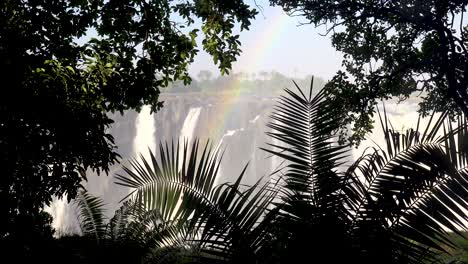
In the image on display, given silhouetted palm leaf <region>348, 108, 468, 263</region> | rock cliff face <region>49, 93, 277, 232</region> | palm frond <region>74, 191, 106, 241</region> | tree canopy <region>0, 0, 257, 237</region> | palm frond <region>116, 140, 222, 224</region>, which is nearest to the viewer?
silhouetted palm leaf <region>348, 108, 468, 263</region>

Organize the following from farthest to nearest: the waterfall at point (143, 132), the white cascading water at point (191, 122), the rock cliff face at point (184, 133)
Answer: the waterfall at point (143, 132) < the rock cliff face at point (184, 133) < the white cascading water at point (191, 122)

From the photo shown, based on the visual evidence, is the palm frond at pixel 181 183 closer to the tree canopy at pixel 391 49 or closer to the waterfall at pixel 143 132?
the tree canopy at pixel 391 49

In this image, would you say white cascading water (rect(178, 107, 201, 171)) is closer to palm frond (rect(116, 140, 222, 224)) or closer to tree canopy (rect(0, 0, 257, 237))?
tree canopy (rect(0, 0, 257, 237))

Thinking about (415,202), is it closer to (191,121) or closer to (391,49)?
(391,49)

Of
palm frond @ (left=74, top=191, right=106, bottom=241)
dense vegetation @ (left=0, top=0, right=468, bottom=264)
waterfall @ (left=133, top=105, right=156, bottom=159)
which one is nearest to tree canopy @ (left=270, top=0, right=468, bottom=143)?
dense vegetation @ (left=0, top=0, right=468, bottom=264)

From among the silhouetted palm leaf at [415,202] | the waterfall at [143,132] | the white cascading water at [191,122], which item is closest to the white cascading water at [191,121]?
the white cascading water at [191,122]

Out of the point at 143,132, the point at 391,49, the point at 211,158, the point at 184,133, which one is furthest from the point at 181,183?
the point at 143,132

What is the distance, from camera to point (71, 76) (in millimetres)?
4680

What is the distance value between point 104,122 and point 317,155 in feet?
9.27

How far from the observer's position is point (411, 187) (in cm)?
230

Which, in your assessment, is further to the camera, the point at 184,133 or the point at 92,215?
the point at 184,133

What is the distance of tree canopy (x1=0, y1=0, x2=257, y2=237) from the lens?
13.7ft

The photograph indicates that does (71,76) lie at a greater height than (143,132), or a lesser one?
greater

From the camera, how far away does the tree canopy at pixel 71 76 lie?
4.19m
